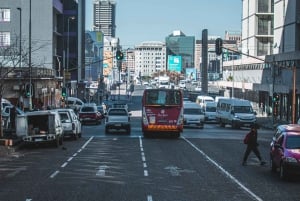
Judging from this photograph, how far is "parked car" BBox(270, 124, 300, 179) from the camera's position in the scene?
20.4m

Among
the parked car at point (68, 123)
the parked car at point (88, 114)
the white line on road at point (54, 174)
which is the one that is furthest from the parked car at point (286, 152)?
the parked car at point (88, 114)

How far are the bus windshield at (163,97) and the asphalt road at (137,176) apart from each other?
26.2ft

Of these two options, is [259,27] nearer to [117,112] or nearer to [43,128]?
[117,112]

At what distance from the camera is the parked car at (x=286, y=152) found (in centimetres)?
2038

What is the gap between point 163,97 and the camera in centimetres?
4203

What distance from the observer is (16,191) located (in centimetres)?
1767

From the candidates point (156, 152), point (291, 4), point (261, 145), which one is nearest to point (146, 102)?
point (261, 145)

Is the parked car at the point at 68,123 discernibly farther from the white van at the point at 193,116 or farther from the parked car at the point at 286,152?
the parked car at the point at 286,152

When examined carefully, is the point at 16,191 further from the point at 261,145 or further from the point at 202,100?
the point at 202,100

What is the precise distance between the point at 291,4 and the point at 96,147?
5181cm

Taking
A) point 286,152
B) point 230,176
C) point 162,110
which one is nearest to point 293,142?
point 286,152

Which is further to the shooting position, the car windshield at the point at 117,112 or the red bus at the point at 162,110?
the car windshield at the point at 117,112

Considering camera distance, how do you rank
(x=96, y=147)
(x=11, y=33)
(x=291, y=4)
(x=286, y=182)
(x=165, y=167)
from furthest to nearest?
(x=11, y=33)
(x=291, y=4)
(x=96, y=147)
(x=165, y=167)
(x=286, y=182)

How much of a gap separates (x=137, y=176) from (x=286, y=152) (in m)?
4.69
